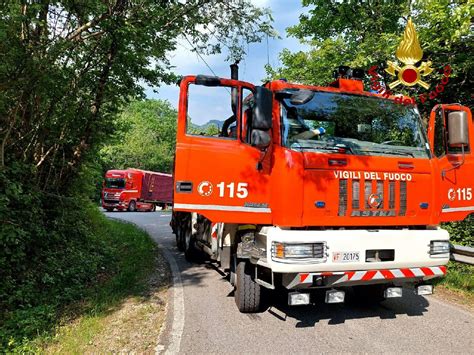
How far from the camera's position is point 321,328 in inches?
176

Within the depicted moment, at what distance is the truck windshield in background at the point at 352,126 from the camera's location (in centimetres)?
446

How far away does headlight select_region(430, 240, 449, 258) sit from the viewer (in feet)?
14.6

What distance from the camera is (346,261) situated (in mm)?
4074

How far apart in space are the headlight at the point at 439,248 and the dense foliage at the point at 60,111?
4.78 meters

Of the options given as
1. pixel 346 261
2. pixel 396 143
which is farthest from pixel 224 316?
pixel 396 143

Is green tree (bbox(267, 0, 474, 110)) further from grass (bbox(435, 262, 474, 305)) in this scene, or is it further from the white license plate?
the white license plate

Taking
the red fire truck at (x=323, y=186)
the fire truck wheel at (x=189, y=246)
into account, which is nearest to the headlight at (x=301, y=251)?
the red fire truck at (x=323, y=186)

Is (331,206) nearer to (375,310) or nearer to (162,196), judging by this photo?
(375,310)

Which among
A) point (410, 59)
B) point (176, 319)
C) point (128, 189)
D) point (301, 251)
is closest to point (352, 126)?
point (301, 251)

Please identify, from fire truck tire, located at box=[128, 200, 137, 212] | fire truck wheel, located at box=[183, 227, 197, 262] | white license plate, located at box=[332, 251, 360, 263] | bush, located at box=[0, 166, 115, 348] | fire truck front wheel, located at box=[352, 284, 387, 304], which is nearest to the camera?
white license plate, located at box=[332, 251, 360, 263]

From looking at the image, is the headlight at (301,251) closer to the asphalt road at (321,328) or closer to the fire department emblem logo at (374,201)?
the fire department emblem logo at (374,201)

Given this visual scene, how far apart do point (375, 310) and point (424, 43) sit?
6.26m

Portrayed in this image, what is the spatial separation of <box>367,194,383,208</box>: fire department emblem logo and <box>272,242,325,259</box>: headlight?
0.82m

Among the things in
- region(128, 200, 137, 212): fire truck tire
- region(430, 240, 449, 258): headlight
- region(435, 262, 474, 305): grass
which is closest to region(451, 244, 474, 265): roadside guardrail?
region(435, 262, 474, 305): grass
